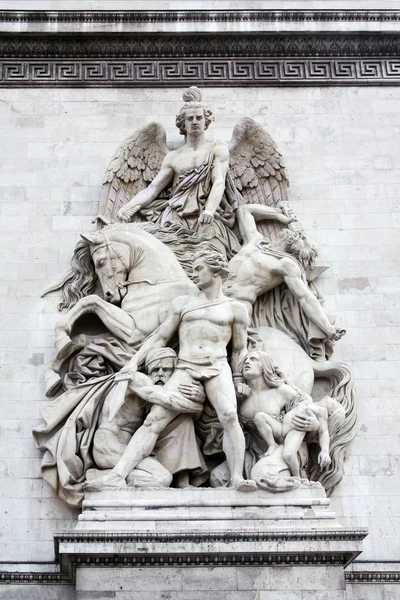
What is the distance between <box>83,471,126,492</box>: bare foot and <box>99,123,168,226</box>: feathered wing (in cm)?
334

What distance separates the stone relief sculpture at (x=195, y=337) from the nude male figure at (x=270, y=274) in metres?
0.02

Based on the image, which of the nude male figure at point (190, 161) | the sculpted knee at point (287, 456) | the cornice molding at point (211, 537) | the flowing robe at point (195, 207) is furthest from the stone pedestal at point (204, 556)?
the nude male figure at point (190, 161)

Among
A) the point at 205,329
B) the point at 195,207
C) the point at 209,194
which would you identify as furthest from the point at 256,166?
the point at 205,329

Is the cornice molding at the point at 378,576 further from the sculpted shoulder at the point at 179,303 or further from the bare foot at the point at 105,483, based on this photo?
the sculpted shoulder at the point at 179,303

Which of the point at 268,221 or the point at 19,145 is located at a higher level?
the point at 19,145

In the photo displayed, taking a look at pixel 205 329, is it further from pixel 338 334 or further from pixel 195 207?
pixel 195 207

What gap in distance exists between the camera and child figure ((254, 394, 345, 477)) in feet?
37.5

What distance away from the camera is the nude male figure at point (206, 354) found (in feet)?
37.3

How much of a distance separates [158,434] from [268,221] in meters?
3.11

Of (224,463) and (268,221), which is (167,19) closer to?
(268,221)

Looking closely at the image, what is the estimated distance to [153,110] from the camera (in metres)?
14.3

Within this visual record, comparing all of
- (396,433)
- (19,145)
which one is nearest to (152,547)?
(396,433)

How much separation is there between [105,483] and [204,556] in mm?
1243

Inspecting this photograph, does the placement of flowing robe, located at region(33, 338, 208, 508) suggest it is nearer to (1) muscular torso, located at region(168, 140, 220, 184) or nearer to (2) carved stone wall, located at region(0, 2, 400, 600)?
(2) carved stone wall, located at region(0, 2, 400, 600)
